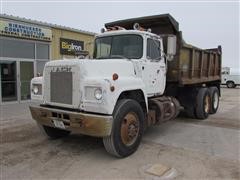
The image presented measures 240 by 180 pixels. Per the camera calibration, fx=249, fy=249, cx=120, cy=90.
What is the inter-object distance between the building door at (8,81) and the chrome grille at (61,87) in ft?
26.2

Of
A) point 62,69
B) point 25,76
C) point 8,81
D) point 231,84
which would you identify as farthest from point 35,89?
point 231,84

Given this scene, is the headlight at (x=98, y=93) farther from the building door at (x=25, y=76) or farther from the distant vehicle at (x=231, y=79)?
the distant vehicle at (x=231, y=79)

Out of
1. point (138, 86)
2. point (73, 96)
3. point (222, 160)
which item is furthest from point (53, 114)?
point (222, 160)

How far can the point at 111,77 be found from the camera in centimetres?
462

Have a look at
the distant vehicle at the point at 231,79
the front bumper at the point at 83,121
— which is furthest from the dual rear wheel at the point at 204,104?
the distant vehicle at the point at 231,79

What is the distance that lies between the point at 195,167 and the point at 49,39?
1135cm

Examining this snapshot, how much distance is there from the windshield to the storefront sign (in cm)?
711

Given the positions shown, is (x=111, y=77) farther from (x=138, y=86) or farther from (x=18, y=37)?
(x=18, y=37)

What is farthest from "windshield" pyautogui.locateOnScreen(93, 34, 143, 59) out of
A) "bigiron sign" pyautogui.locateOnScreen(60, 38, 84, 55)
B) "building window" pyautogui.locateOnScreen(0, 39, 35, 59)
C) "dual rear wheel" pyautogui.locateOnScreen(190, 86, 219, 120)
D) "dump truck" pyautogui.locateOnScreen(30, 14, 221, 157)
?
"bigiron sign" pyautogui.locateOnScreen(60, 38, 84, 55)

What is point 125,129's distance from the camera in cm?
479

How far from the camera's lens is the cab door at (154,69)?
5.79m

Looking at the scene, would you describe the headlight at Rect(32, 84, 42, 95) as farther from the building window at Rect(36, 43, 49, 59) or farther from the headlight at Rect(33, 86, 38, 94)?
the building window at Rect(36, 43, 49, 59)

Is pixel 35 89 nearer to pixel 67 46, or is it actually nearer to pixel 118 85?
pixel 118 85

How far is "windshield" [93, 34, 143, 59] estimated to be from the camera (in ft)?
18.7
